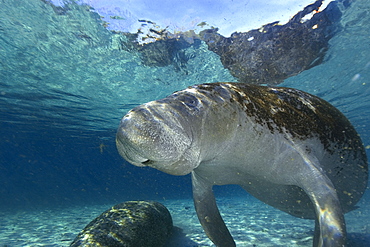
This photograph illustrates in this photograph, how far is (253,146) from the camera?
2.57m

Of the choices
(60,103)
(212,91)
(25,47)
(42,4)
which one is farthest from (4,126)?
(212,91)

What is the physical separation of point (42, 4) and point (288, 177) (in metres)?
8.92

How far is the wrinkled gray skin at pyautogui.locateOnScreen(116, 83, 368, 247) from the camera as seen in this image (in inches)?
71.3

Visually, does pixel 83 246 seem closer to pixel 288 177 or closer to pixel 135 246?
pixel 135 246

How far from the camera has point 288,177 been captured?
108 inches

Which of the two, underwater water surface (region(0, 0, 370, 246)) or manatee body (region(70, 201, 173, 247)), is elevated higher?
underwater water surface (region(0, 0, 370, 246))

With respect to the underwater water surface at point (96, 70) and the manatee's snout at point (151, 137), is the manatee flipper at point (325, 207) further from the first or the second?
the underwater water surface at point (96, 70)

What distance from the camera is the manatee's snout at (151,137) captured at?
1.66 m

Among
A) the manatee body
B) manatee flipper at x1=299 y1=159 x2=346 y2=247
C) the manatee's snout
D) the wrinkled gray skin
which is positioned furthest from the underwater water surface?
the manatee's snout

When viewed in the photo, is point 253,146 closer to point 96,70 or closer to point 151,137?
point 151,137

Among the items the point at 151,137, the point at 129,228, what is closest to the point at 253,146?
the point at 151,137

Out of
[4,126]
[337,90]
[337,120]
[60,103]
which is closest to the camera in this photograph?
[337,120]

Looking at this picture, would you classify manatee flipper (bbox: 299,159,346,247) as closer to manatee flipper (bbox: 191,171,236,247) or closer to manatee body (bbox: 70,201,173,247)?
manatee flipper (bbox: 191,171,236,247)

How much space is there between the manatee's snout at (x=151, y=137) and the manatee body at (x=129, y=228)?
262cm
